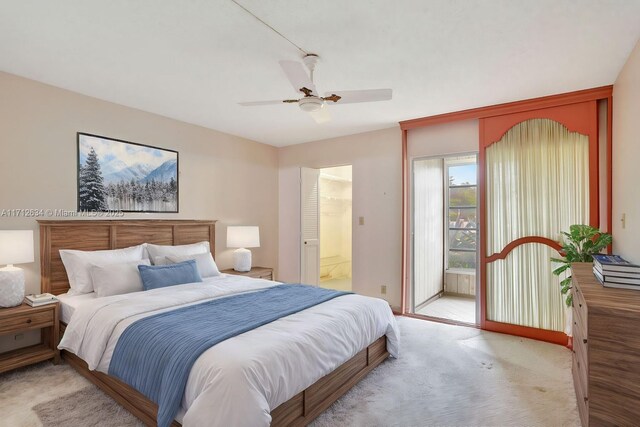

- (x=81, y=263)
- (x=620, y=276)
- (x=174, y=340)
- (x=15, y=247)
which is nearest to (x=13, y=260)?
(x=15, y=247)

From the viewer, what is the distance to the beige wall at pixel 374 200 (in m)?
4.51

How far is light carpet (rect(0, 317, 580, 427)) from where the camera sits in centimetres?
213

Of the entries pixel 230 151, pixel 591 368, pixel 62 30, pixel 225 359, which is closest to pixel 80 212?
pixel 62 30

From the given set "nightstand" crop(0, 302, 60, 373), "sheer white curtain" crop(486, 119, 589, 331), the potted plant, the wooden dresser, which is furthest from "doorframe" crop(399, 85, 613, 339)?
"nightstand" crop(0, 302, 60, 373)

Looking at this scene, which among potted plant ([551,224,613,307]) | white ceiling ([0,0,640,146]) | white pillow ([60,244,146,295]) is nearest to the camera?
white ceiling ([0,0,640,146])

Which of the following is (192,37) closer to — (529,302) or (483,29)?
(483,29)

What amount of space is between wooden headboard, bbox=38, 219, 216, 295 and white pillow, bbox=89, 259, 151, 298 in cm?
42

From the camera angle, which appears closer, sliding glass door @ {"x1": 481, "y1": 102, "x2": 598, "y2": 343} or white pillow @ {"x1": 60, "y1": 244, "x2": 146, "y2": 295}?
white pillow @ {"x1": 60, "y1": 244, "x2": 146, "y2": 295}

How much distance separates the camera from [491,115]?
3.71 m

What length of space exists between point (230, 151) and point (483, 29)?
360 centimetres

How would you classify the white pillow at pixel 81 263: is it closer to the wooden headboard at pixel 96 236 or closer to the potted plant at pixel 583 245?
the wooden headboard at pixel 96 236

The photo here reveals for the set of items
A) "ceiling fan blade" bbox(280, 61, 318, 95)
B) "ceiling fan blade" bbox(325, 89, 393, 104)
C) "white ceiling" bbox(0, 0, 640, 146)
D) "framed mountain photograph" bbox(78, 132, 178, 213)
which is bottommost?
"framed mountain photograph" bbox(78, 132, 178, 213)

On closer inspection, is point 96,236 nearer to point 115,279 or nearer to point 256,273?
point 115,279

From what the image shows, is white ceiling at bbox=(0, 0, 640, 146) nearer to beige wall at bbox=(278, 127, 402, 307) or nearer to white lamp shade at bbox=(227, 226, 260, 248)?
beige wall at bbox=(278, 127, 402, 307)
